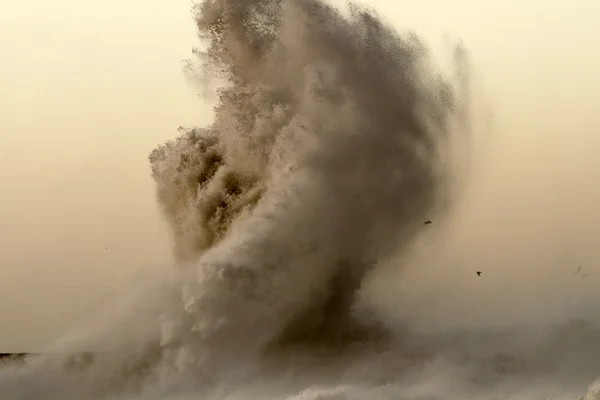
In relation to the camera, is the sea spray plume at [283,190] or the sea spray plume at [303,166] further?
the sea spray plume at [303,166]

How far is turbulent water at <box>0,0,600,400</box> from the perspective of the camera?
24578 millimetres

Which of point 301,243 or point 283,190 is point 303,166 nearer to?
point 283,190

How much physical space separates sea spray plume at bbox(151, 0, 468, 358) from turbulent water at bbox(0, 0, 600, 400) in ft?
0.17

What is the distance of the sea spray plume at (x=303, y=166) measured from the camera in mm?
26828

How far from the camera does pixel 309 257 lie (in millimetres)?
28047

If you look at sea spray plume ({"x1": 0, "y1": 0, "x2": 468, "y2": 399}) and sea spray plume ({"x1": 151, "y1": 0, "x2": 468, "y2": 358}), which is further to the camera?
sea spray plume ({"x1": 151, "y1": 0, "x2": 468, "y2": 358})

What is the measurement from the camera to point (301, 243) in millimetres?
27844

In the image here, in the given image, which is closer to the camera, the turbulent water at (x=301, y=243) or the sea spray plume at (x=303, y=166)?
the turbulent water at (x=301, y=243)

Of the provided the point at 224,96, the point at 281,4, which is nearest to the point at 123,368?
the point at 224,96

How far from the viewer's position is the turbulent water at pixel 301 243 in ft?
80.6

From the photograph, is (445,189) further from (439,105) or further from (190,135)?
(190,135)

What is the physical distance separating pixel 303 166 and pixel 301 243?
2.63 meters

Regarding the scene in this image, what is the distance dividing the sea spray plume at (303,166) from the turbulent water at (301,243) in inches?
2.1

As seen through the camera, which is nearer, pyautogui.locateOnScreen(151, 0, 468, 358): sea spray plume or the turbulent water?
the turbulent water
